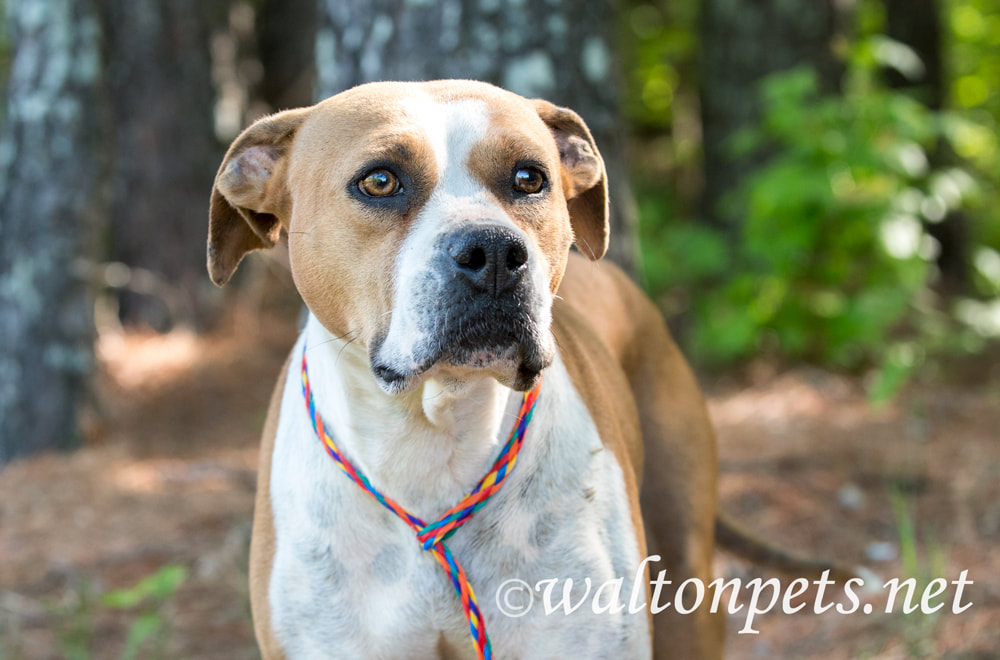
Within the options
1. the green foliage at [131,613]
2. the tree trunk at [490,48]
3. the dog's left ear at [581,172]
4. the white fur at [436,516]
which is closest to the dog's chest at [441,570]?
the white fur at [436,516]

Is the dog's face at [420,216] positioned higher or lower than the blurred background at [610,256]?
higher

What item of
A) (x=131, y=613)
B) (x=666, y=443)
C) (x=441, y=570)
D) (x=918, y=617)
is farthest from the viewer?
(x=131, y=613)

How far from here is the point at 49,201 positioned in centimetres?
532

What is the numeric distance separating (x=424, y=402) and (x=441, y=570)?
1.37ft

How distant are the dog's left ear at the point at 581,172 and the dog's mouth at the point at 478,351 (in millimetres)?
714

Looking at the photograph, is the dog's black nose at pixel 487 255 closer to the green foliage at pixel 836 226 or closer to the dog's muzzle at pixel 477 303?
the dog's muzzle at pixel 477 303

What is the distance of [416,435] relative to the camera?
2531 millimetres

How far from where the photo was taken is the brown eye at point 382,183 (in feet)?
7.88

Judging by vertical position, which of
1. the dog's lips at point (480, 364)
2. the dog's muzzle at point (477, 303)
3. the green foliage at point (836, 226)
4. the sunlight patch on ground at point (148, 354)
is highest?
the dog's muzzle at point (477, 303)

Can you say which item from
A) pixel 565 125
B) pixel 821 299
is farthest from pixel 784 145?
pixel 565 125

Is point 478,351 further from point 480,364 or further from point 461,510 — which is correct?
point 461,510

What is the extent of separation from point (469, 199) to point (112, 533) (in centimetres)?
309

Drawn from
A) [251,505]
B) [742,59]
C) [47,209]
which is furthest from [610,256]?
[742,59]

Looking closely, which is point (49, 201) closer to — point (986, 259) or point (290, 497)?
point (290, 497)
